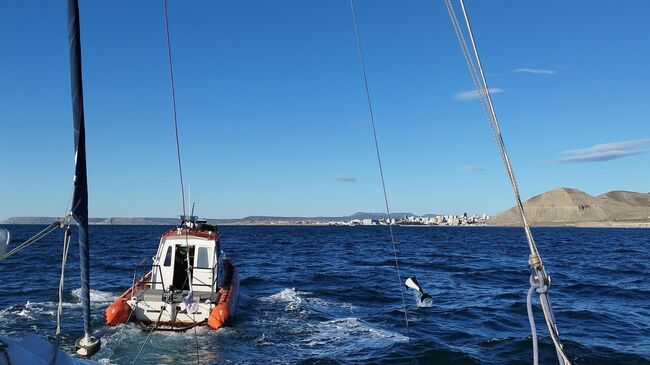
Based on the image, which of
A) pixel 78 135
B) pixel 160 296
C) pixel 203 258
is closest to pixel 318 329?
pixel 203 258

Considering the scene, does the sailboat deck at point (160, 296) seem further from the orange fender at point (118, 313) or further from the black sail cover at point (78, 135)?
the black sail cover at point (78, 135)

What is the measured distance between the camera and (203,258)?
17172mm

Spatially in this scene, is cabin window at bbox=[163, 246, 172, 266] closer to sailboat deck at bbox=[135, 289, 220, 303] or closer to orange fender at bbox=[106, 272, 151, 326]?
sailboat deck at bbox=[135, 289, 220, 303]

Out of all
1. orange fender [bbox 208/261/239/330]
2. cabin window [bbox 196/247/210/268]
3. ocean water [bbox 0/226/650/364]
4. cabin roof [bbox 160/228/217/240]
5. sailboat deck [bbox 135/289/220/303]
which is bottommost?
ocean water [bbox 0/226/650/364]

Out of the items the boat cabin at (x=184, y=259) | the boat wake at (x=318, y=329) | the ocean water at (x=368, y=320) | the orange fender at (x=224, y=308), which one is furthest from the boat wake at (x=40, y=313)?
the boat wake at (x=318, y=329)

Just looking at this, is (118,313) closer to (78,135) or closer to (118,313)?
(118,313)

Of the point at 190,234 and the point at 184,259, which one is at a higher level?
the point at 190,234

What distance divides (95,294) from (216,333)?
375 inches

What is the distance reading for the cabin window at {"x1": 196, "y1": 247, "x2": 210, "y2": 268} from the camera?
56.0ft

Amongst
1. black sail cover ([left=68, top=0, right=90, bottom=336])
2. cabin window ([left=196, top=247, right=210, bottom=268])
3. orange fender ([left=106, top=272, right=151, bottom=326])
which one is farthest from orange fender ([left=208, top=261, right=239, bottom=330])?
black sail cover ([left=68, top=0, right=90, bottom=336])

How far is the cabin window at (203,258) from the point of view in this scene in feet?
56.0

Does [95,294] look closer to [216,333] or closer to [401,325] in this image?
[216,333]

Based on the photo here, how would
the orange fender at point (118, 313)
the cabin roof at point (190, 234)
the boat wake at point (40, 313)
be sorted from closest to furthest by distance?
1. the orange fender at point (118, 313)
2. the boat wake at point (40, 313)
3. the cabin roof at point (190, 234)

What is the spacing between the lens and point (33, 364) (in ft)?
13.6
